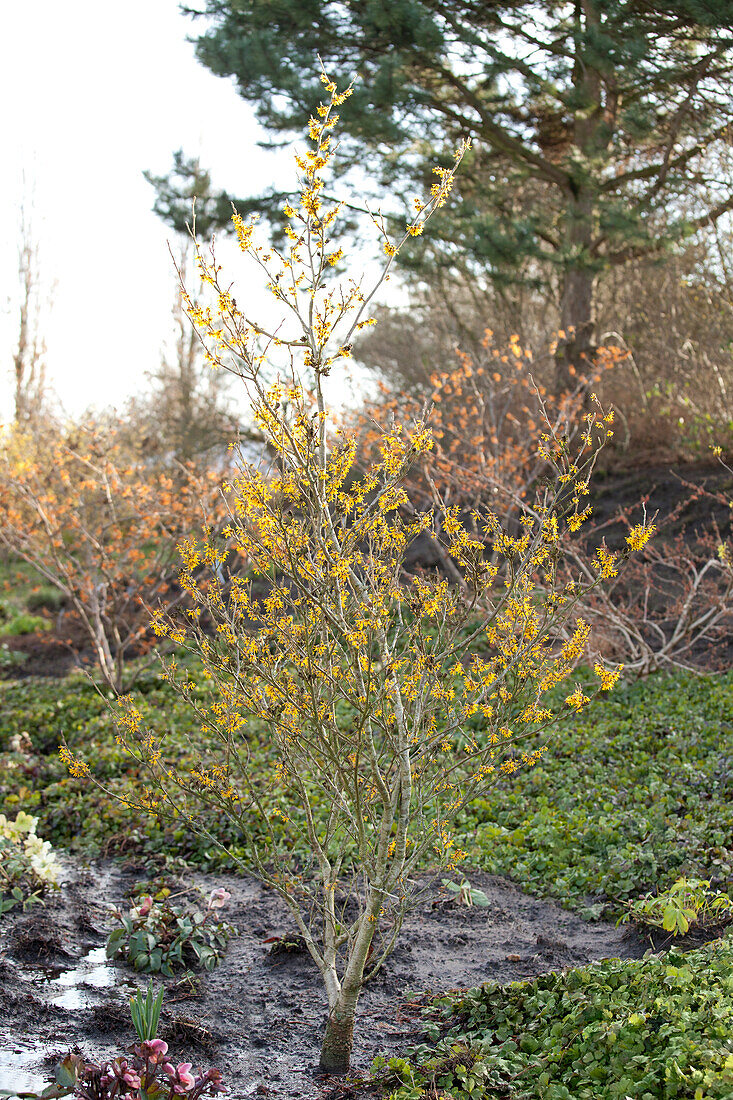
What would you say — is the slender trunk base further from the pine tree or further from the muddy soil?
the pine tree

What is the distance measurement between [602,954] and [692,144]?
10274 mm

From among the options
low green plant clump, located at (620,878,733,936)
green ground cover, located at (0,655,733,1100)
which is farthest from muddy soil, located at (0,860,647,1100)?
green ground cover, located at (0,655,733,1100)

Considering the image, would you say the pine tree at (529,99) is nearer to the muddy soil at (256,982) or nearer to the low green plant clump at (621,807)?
the low green plant clump at (621,807)

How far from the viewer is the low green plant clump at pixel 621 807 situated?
4.37m

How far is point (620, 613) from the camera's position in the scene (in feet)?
22.0

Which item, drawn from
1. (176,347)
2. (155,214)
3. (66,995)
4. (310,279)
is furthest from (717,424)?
(176,347)

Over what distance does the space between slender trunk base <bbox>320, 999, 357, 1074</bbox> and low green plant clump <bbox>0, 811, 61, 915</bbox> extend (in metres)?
2.00

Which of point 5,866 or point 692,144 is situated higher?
point 692,144

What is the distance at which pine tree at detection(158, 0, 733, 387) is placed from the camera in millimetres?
8875

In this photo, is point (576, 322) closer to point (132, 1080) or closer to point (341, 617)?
point (341, 617)

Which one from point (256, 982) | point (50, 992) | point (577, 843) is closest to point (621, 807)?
point (577, 843)

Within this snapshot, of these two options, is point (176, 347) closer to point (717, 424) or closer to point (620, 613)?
point (717, 424)

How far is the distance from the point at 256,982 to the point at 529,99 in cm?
1044

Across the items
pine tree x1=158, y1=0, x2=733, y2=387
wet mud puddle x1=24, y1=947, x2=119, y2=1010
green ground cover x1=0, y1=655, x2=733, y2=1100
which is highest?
pine tree x1=158, y1=0, x2=733, y2=387
